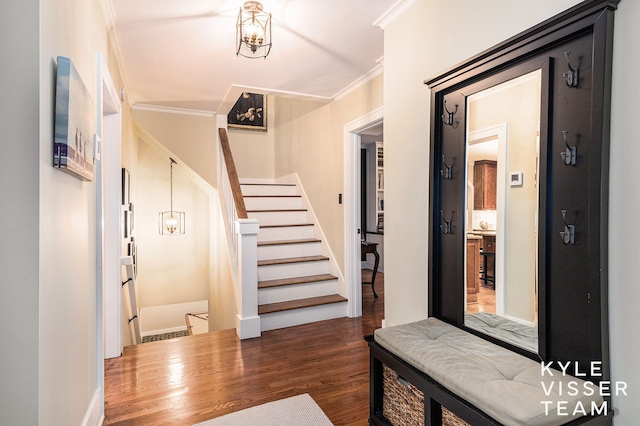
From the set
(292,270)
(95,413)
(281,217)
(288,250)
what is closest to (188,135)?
(281,217)

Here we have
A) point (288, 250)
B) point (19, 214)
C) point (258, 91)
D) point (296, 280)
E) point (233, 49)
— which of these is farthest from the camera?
point (288, 250)

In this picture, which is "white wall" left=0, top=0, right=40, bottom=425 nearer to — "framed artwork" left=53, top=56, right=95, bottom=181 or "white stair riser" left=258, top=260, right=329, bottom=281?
"framed artwork" left=53, top=56, right=95, bottom=181

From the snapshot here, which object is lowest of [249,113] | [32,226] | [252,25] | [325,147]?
[32,226]

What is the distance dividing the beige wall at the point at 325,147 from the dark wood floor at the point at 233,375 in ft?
3.90

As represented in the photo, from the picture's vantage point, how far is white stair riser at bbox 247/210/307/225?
4613 mm

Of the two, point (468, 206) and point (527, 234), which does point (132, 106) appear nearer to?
point (468, 206)

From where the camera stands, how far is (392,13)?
7.52 ft

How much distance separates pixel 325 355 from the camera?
9.10 feet

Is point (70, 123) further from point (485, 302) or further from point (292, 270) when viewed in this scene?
point (292, 270)

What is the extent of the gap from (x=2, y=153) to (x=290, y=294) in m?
2.98

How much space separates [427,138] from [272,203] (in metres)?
3.21

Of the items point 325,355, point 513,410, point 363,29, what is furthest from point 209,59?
point 513,410

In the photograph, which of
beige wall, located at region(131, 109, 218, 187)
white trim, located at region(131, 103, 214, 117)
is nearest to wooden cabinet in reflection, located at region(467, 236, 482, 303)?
beige wall, located at region(131, 109, 218, 187)

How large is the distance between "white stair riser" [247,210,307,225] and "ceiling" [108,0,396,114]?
1.49m
